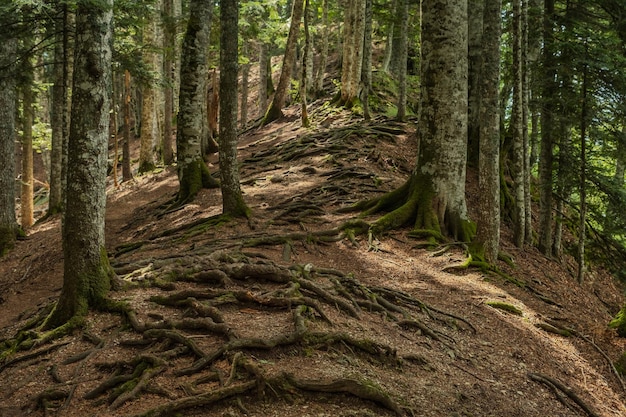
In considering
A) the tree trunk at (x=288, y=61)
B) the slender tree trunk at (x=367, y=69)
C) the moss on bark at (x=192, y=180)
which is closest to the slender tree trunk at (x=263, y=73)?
the tree trunk at (x=288, y=61)

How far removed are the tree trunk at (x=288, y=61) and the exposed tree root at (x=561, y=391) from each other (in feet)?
48.0

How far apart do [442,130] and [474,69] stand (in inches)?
196

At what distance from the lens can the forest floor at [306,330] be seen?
4.73m

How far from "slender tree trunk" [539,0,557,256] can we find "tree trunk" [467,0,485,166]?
1648 mm

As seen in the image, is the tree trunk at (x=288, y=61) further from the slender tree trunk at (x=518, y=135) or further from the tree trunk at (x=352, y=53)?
the slender tree trunk at (x=518, y=135)

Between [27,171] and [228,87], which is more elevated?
[228,87]

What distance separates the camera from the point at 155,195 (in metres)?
16.4

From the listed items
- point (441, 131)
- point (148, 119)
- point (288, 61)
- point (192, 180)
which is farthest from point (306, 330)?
point (148, 119)

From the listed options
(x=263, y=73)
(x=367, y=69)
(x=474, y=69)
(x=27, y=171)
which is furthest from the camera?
(x=263, y=73)

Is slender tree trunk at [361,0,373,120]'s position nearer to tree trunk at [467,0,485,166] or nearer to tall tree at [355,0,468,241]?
tree trunk at [467,0,485,166]

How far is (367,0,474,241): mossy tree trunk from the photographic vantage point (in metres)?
10.1

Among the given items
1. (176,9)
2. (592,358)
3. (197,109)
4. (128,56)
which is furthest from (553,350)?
(176,9)

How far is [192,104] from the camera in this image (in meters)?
13.4

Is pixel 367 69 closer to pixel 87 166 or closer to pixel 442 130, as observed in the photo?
pixel 442 130
